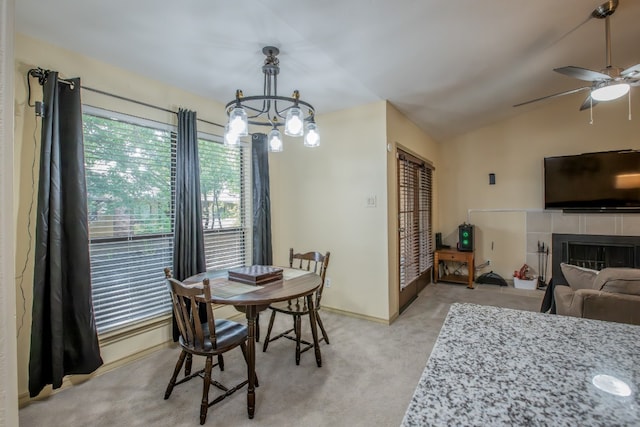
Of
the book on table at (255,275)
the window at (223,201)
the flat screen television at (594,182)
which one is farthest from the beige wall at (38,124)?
the flat screen television at (594,182)

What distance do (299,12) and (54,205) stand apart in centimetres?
205

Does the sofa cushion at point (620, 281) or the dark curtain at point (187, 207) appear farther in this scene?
the dark curtain at point (187, 207)

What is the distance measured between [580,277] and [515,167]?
319cm

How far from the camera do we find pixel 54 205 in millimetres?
2010

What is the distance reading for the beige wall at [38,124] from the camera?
1963 mm

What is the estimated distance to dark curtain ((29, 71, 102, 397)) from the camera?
77.6 inches

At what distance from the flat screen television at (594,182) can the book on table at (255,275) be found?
14.5ft

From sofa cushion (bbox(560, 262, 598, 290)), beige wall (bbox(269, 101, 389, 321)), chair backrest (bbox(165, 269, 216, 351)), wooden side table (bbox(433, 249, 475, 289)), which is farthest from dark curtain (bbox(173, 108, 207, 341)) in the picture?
wooden side table (bbox(433, 249, 475, 289))

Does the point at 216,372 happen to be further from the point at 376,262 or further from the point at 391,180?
the point at 391,180

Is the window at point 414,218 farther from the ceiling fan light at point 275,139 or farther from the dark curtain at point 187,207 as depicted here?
the dark curtain at point 187,207

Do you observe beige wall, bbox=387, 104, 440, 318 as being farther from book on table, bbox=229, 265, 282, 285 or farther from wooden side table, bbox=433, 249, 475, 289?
wooden side table, bbox=433, 249, 475, 289

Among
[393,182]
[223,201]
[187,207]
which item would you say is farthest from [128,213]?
[393,182]

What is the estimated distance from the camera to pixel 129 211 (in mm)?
2535

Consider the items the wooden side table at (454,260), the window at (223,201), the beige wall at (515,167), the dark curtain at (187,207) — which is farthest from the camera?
the wooden side table at (454,260)
